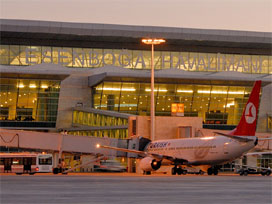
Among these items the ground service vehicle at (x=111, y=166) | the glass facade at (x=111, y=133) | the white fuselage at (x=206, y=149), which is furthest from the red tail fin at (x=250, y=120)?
the ground service vehicle at (x=111, y=166)

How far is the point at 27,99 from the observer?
111438mm

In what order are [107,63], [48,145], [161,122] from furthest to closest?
[107,63] → [161,122] → [48,145]

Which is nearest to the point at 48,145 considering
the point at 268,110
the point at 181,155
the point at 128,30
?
the point at 181,155

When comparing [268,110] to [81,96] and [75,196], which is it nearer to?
[81,96]

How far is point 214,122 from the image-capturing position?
4599 inches

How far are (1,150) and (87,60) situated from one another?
22040mm

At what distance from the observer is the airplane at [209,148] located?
60.1 meters

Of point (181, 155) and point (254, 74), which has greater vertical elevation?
point (254, 74)

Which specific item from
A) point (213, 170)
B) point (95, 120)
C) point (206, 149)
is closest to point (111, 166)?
point (95, 120)

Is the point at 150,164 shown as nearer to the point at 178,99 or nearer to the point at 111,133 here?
the point at 111,133

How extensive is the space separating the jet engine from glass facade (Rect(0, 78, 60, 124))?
49.1 metres

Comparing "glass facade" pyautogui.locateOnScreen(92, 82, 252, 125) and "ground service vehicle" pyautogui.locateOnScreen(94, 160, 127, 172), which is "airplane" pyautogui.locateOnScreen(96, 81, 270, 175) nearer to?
"ground service vehicle" pyautogui.locateOnScreen(94, 160, 127, 172)

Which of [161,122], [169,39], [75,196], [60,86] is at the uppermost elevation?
[169,39]

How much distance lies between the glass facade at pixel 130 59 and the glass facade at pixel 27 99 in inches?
226
